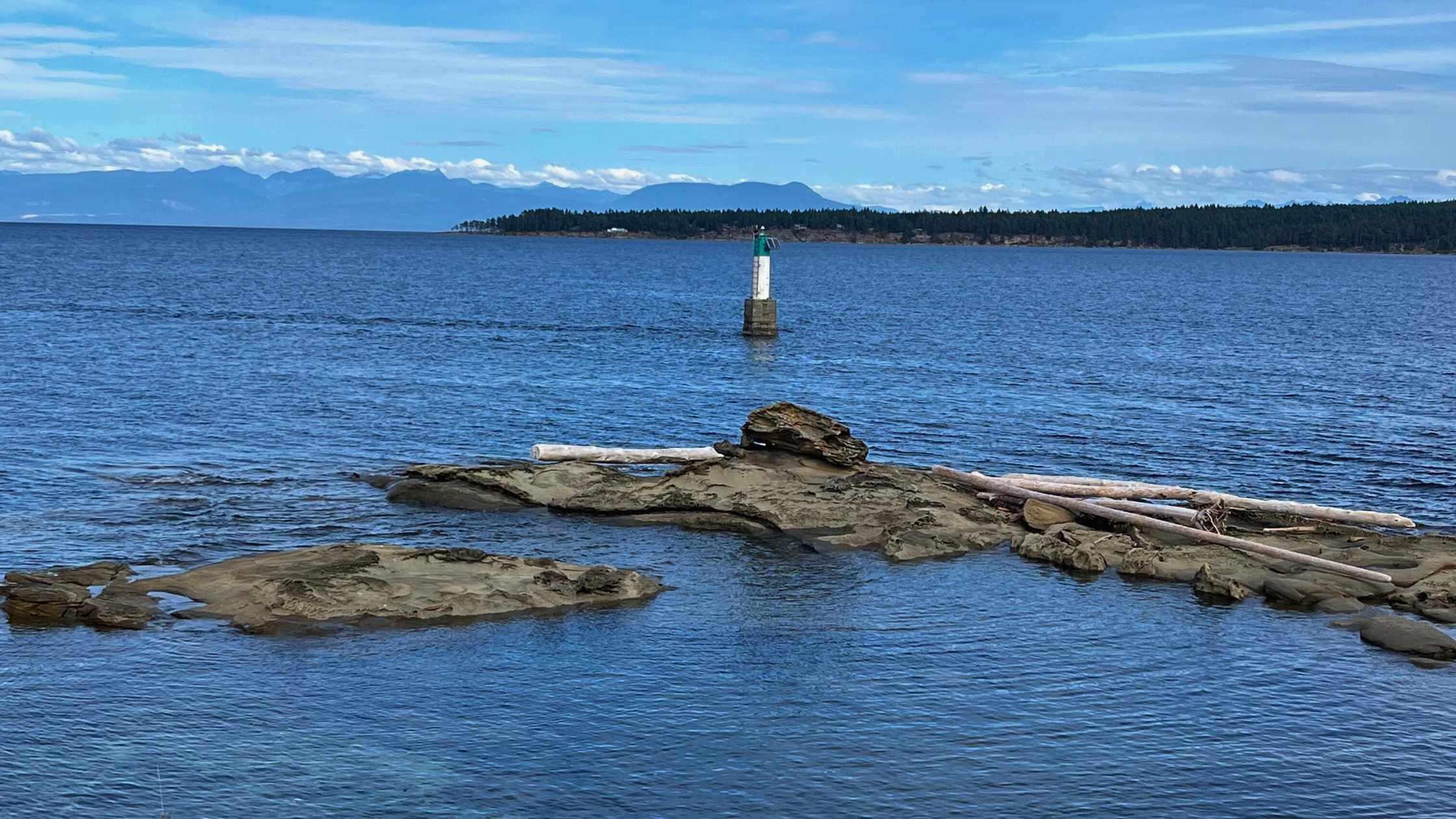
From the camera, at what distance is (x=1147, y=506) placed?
30.7m

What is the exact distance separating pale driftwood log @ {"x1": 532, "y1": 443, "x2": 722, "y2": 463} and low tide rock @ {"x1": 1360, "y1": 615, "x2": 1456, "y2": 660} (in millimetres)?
16335

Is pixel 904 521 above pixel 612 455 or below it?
below

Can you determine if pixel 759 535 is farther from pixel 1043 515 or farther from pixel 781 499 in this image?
pixel 1043 515

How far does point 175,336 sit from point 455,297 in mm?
47649

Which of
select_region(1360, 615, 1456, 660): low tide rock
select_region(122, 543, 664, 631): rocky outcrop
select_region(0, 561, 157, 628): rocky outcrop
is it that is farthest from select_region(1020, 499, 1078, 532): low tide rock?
select_region(0, 561, 157, 628): rocky outcrop

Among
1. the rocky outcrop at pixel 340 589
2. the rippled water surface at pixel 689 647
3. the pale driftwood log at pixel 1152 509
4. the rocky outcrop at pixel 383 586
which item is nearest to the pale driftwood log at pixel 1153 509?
the pale driftwood log at pixel 1152 509

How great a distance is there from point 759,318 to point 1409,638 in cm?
6210

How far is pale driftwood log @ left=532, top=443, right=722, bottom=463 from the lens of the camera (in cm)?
3491

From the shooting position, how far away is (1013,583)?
86.1 ft

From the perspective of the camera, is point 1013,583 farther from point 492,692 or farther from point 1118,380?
point 1118,380

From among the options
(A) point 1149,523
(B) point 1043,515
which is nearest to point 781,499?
(B) point 1043,515

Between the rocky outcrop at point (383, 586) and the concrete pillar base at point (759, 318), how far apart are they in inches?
2308

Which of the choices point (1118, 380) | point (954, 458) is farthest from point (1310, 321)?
point (954, 458)

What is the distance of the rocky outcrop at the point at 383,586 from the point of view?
72.7 ft
